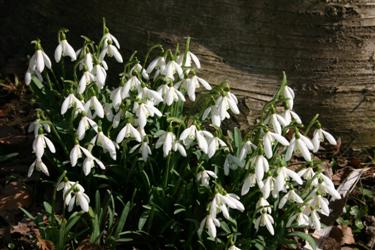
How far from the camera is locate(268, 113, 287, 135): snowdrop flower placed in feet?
9.52

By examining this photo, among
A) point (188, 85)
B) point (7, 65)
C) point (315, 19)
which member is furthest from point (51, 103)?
point (315, 19)

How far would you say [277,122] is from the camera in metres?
2.92

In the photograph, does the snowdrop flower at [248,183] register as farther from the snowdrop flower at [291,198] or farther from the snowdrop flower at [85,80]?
the snowdrop flower at [85,80]

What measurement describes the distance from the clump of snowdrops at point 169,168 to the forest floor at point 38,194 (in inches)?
6.1

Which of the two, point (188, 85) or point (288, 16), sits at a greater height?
point (288, 16)

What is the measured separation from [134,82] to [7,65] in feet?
5.35

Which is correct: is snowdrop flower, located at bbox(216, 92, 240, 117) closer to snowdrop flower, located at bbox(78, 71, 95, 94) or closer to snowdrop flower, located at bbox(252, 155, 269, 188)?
snowdrop flower, located at bbox(252, 155, 269, 188)

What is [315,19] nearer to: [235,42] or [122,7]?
[235,42]

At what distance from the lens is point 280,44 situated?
3.75 m

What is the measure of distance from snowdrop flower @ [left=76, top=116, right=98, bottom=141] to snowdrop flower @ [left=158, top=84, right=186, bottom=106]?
301 millimetres

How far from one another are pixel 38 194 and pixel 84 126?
710 mm

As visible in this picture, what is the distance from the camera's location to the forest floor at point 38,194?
3.32m

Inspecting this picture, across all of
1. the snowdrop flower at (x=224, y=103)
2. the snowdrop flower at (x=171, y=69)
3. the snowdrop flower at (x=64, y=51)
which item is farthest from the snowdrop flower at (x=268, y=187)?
the snowdrop flower at (x=64, y=51)

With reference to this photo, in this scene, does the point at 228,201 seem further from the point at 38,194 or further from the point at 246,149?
the point at 38,194
